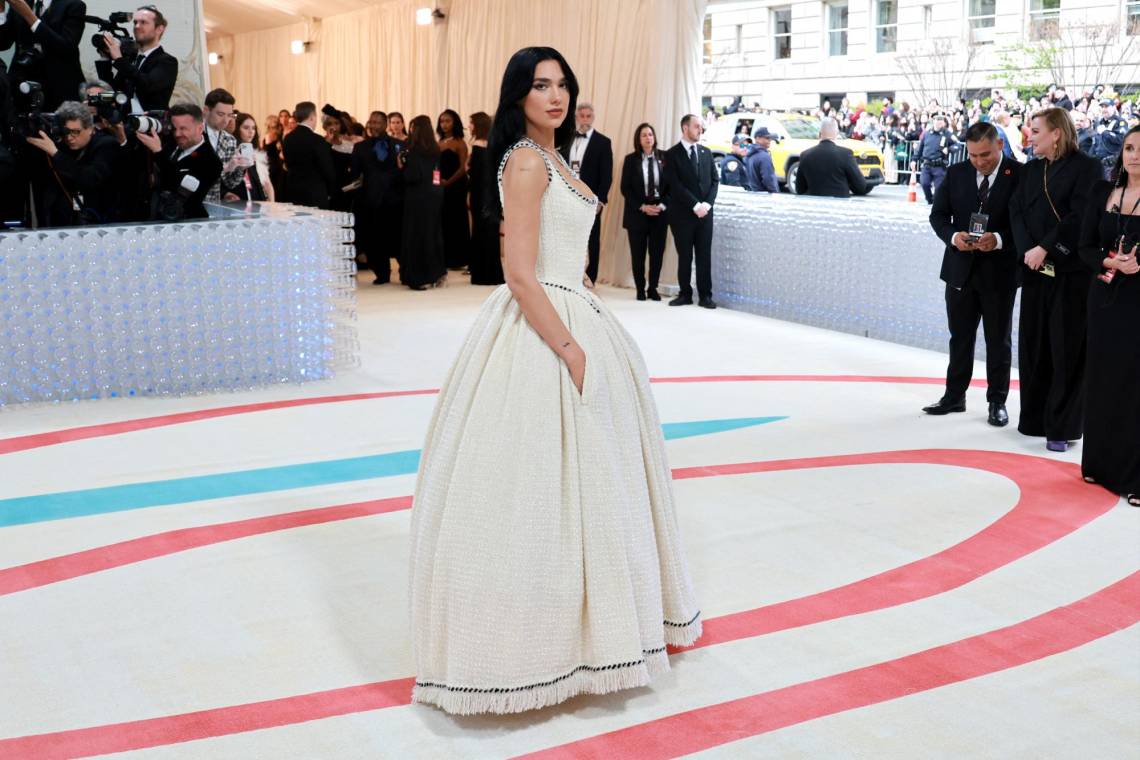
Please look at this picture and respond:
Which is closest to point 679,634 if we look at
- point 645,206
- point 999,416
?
point 999,416

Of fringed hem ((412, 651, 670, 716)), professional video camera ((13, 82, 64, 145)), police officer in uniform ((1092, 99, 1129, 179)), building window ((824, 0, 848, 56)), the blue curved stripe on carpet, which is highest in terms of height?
building window ((824, 0, 848, 56))

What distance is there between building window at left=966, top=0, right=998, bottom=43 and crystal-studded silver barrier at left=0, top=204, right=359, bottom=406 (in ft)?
13.2

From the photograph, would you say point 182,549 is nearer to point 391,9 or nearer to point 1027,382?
point 1027,382

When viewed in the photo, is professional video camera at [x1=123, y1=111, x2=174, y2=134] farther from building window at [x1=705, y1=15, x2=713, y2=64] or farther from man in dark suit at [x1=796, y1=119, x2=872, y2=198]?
building window at [x1=705, y1=15, x2=713, y2=64]

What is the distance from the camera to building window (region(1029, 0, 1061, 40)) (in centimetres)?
664

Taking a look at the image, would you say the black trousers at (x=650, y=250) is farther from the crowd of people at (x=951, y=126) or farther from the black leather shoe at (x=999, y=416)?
the black leather shoe at (x=999, y=416)

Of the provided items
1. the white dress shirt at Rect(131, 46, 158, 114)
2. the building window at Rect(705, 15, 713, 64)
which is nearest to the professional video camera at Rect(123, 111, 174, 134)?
the white dress shirt at Rect(131, 46, 158, 114)

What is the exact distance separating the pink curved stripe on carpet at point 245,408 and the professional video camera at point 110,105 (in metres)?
1.80

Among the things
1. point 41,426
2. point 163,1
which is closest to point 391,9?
point 163,1

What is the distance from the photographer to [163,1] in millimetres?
7461

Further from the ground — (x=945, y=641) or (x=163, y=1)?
(x=163, y=1)

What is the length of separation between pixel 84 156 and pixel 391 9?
25.6 ft

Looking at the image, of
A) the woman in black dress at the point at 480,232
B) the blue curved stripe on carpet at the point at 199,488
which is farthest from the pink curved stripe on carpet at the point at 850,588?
the woman in black dress at the point at 480,232

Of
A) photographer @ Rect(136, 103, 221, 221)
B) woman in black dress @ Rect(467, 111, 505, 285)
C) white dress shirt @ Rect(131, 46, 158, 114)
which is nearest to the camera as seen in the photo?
photographer @ Rect(136, 103, 221, 221)
